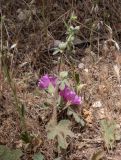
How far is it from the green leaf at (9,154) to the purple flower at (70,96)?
33cm

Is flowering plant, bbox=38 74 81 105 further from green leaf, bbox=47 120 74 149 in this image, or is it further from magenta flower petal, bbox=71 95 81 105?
green leaf, bbox=47 120 74 149

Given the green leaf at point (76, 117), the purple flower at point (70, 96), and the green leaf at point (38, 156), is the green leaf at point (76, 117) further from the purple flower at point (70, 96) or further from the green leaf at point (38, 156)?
the green leaf at point (38, 156)

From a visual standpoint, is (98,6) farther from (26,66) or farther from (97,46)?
(26,66)

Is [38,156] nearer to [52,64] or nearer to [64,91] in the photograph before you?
[64,91]

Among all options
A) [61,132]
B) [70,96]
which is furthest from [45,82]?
[61,132]

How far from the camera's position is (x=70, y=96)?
198 cm

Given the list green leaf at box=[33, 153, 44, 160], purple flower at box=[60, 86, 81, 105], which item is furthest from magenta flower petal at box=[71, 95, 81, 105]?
green leaf at box=[33, 153, 44, 160]

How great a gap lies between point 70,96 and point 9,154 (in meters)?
0.38

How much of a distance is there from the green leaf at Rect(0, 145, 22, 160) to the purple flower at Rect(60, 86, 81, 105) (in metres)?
0.33

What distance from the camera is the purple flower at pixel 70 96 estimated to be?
1.97 meters

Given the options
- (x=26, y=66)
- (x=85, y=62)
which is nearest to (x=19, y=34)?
(x=26, y=66)

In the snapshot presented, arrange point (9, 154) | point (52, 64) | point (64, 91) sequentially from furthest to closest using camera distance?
point (52, 64) → point (64, 91) → point (9, 154)

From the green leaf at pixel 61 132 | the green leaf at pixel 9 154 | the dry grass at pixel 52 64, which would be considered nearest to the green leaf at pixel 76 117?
the dry grass at pixel 52 64

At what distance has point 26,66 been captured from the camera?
2.30 meters
